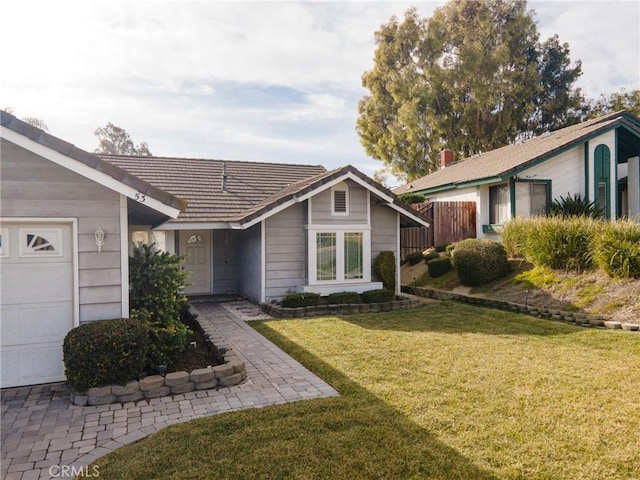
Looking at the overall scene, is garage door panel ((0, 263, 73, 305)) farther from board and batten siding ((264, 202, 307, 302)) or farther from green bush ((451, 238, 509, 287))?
green bush ((451, 238, 509, 287))

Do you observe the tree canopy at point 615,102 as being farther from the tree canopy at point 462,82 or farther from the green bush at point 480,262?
the green bush at point 480,262

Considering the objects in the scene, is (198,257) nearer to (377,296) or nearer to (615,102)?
(377,296)

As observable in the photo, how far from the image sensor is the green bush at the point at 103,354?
5.07 meters

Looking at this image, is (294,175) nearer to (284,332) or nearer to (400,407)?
(284,332)

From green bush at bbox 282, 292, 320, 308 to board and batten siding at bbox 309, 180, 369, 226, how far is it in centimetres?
218

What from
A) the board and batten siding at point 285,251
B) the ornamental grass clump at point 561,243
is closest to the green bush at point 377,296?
the board and batten siding at point 285,251

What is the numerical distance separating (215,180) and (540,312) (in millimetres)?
11531

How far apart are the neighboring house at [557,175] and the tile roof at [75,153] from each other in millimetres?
13719

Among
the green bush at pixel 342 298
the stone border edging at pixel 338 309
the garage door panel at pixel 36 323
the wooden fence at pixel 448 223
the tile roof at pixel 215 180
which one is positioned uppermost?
the tile roof at pixel 215 180

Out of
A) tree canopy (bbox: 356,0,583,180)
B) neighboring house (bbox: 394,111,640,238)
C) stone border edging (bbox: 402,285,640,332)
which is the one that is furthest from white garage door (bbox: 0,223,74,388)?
tree canopy (bbox: 356,0,583,180)

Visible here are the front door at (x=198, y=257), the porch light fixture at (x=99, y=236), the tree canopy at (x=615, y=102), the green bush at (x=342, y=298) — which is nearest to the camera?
the porch light fixture at (x=99, y=236)

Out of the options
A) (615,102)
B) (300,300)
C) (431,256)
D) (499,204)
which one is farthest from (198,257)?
(615,102)

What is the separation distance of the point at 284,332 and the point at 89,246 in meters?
4.39

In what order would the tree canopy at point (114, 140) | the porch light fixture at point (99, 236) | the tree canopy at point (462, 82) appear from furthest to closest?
the tree canopy at point (114, 140)
the tree canopy at point (462, 82)
the porch light fixture at point (99, 236)
